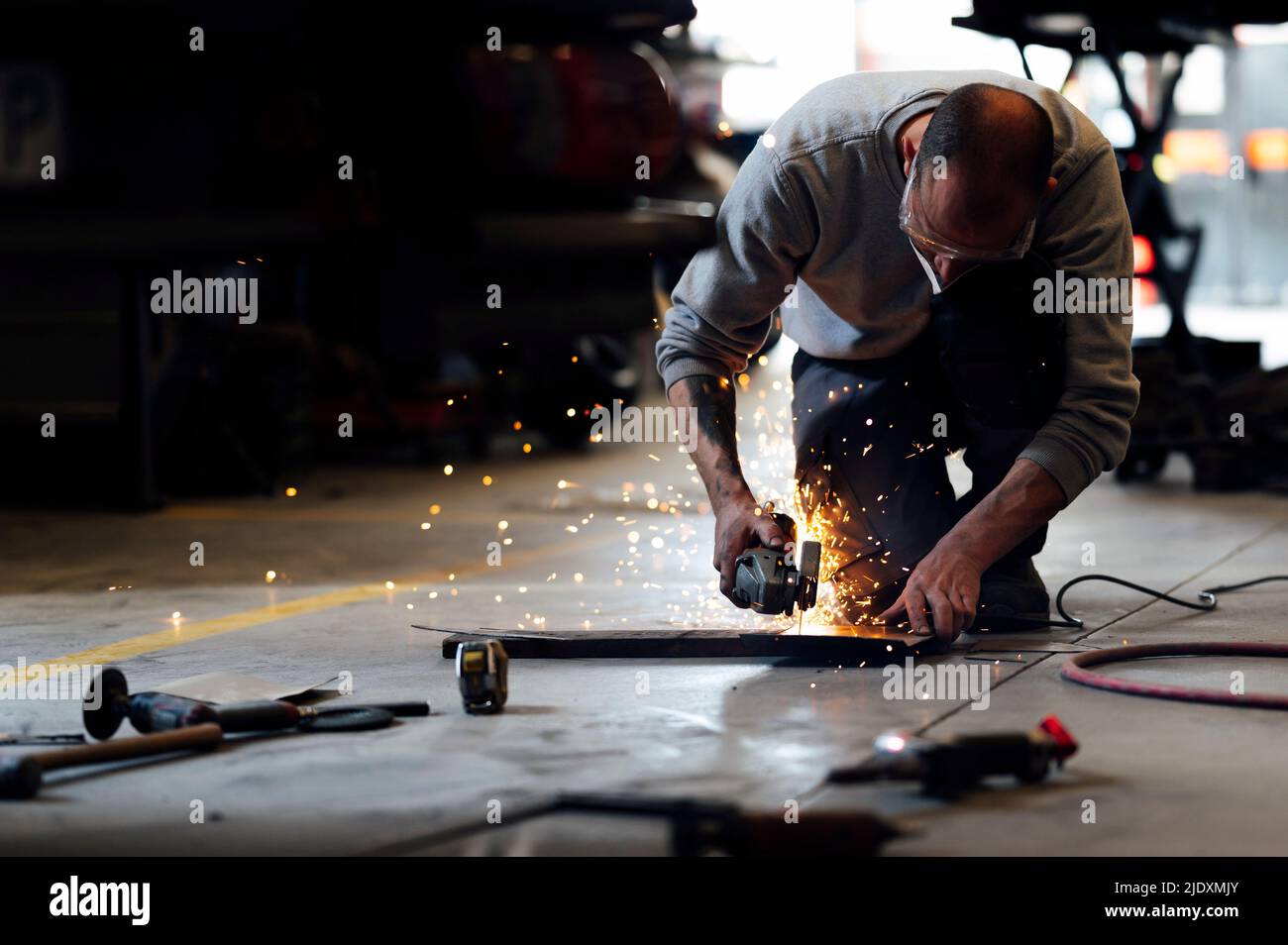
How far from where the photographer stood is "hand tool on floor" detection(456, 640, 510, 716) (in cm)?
250

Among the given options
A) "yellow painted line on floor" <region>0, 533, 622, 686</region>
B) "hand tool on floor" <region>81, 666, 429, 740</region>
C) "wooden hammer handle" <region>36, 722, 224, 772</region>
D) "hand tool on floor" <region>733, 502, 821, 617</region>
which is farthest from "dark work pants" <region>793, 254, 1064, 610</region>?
"wooden hammer handle" <region>36, 722, 224, 772</region>

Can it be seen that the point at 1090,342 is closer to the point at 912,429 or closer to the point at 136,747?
the point at 912,429

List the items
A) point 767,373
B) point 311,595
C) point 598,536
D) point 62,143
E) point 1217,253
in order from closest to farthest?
point 62,143, point 311,595, point 598,536, point 767,373, point 1217,253

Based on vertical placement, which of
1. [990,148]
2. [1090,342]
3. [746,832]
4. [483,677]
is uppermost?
[990,148]

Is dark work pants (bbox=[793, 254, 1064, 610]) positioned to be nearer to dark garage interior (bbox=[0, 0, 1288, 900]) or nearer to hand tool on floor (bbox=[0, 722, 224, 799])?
dark garage interior (bbox=[0, 0, 1288, 900])

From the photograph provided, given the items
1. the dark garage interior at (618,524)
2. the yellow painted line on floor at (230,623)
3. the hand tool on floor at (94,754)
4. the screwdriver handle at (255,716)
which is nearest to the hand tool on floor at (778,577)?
the dark garage interior at (618,524)

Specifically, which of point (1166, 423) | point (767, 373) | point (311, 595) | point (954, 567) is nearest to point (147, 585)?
point (311, 595)

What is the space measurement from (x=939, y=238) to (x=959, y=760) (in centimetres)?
101

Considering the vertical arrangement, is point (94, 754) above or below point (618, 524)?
below

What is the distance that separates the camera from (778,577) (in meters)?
2.77

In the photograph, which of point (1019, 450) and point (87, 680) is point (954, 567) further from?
point (87, 680)

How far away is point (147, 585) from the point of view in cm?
386

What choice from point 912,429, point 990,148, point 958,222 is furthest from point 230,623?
point 990,148
